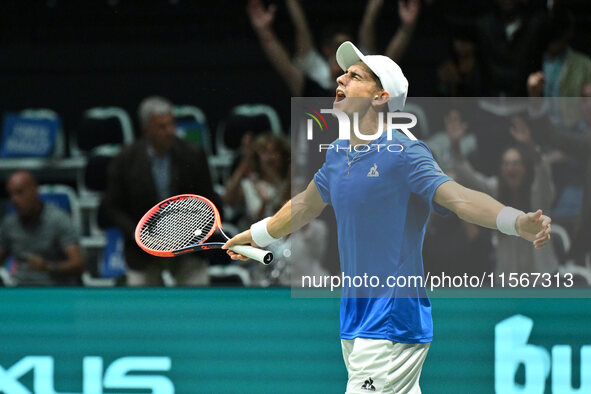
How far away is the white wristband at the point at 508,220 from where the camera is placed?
3.31 metres

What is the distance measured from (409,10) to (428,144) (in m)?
1.24

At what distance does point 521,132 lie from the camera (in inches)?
189

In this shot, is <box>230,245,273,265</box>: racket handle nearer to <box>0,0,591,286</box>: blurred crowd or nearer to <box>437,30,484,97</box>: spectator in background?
<box>0,0,591,286</box>: blurred crowd

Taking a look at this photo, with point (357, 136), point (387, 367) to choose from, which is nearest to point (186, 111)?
point (357, 136)

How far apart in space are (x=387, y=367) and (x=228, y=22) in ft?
11.3

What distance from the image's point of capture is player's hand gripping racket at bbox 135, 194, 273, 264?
3.93 meters

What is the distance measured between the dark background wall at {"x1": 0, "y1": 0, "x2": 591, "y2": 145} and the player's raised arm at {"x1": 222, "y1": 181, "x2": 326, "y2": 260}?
207 cm

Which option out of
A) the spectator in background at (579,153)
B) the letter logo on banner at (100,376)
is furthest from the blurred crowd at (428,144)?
the letter logo on banner at (100,376)

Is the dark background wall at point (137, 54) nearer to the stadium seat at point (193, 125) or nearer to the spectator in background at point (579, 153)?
the stadium seat at point (193, 125)

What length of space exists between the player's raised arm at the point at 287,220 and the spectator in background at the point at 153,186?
1.24 m

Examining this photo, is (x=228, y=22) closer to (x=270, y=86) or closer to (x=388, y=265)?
(x=270, y=86)

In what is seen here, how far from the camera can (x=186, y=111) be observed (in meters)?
6.25

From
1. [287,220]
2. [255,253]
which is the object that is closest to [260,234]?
[287,220]

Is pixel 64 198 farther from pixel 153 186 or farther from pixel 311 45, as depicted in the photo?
pixel 311 45
